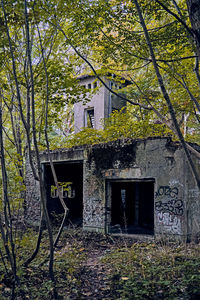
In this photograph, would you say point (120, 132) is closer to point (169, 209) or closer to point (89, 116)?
point (169, 209)

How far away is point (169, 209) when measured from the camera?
25.9 feet

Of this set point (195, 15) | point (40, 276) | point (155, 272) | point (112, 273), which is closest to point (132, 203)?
point (112, 273)

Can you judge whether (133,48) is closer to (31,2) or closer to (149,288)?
(31,2)

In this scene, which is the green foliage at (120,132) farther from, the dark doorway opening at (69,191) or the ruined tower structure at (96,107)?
the ruined tower structure at (96,107)

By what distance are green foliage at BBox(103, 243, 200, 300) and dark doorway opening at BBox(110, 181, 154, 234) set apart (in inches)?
177

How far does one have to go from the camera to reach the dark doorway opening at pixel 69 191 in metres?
11.9

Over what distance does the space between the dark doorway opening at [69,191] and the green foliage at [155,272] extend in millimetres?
5183

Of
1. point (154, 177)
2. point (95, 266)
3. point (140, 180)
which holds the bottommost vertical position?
point (95, 266)

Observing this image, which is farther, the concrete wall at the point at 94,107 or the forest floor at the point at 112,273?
the concrete wall at the point at 94,107

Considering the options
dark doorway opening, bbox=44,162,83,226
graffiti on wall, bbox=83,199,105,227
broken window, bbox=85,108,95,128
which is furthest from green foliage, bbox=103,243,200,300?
broken window, bbox=85,108,95,128

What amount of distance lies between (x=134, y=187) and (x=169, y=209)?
4.75 meters

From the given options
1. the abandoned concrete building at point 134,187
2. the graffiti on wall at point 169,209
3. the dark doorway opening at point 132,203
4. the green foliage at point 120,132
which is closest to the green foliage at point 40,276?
the abandoned concrete building at point 134,187

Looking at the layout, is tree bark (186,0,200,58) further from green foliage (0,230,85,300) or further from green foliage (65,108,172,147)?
green foliage (65,108,172,147)

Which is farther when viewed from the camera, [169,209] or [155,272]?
[169,209]
